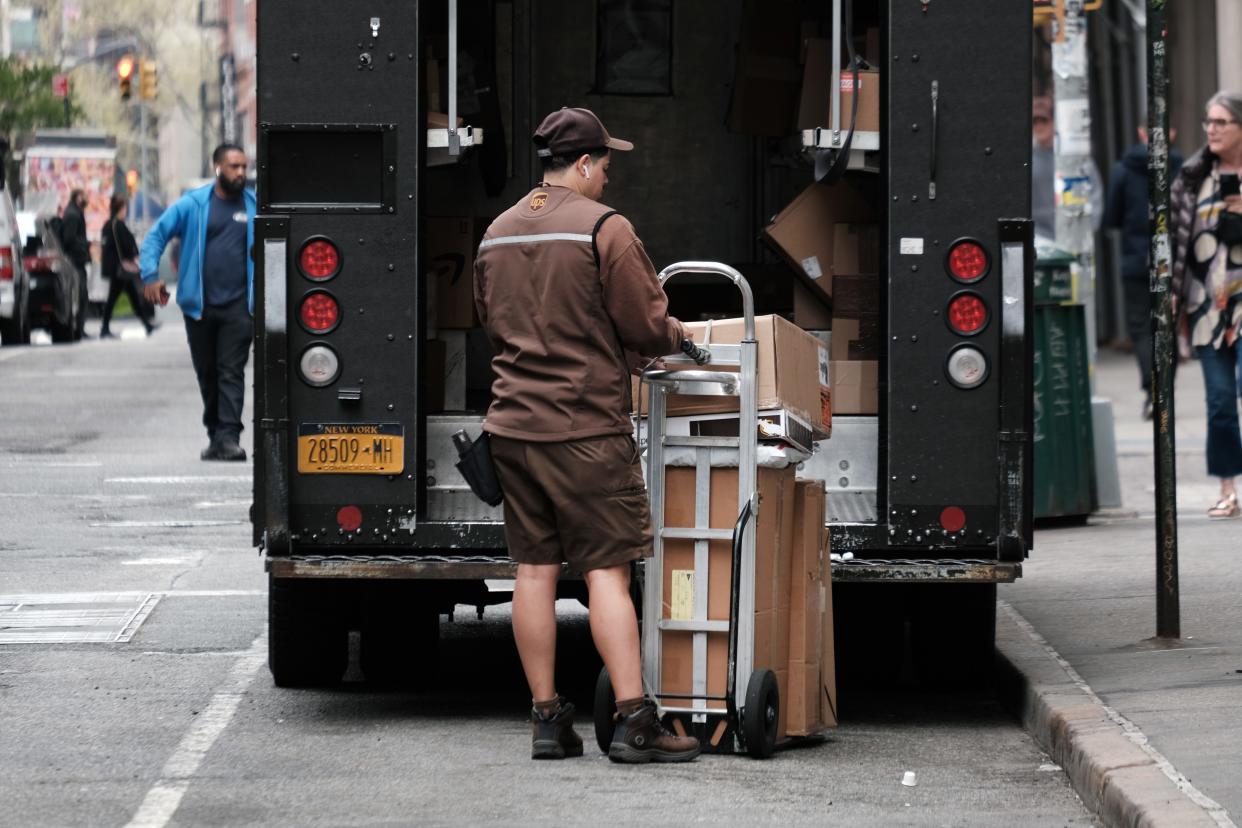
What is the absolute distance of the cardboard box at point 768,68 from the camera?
9.91 m

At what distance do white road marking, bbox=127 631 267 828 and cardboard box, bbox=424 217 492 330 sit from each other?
1414 millimetres

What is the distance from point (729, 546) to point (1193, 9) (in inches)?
920

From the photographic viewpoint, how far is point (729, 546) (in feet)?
23.4

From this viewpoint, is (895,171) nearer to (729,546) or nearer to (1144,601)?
(729,546)

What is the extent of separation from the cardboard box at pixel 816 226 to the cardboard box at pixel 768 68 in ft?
4.26

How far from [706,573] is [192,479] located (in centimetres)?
884

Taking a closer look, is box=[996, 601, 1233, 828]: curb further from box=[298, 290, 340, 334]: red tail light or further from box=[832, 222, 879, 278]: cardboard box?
box=[298, 290, 340, 334]: red tail light

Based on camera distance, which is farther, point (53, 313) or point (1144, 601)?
point (53, 313)

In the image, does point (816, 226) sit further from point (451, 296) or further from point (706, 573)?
point (706, 573)

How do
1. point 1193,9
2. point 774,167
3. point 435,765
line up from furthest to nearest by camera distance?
point 1193,9 → point 774,167 → point 435,765

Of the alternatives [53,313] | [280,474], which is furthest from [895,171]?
[53,313]

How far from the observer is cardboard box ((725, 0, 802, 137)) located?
32.5 feet

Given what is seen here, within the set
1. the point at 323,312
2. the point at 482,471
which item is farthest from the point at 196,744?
the point at 323,312

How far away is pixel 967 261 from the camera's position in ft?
25.0
